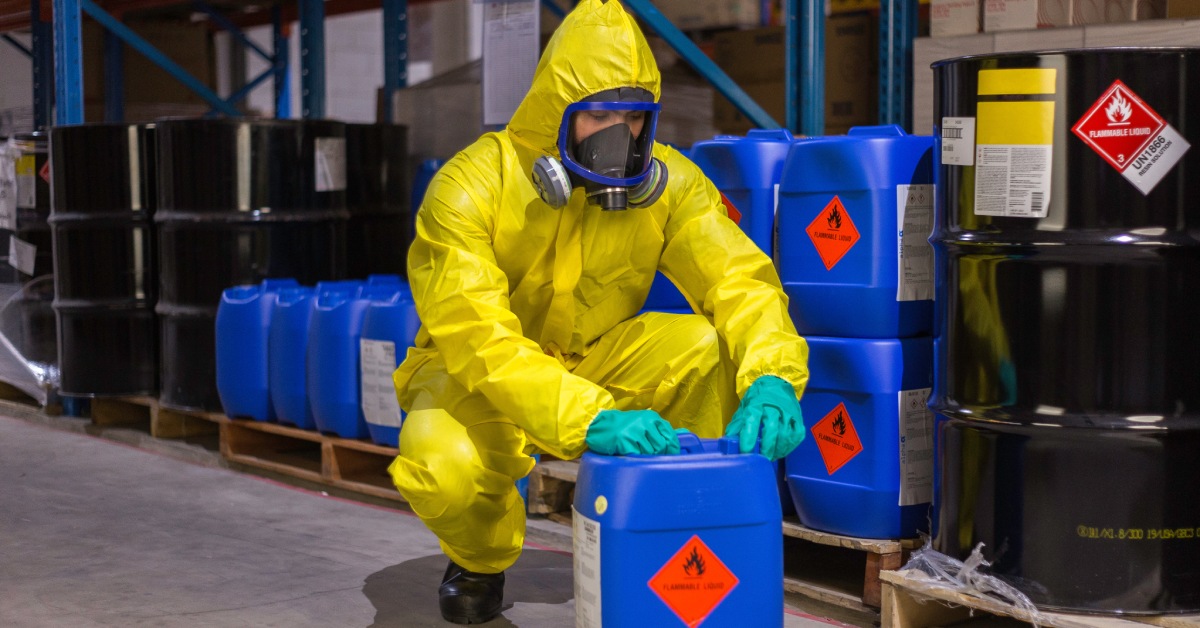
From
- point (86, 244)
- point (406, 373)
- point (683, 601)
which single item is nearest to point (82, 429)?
point (86, 244)

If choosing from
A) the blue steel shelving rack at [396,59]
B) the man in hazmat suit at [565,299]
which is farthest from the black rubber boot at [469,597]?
the blue steel shelving rack at [396,59]

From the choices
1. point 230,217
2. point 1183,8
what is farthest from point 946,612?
point 230,217

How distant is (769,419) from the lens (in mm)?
2975

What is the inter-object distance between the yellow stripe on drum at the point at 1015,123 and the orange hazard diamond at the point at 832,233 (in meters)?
0.57

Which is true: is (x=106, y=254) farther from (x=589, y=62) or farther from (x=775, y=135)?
(x=589, y=62)

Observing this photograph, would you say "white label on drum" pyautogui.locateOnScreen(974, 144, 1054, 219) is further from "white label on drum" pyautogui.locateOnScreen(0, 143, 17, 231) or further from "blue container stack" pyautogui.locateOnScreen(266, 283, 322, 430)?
"white label on drum" pyautogui.locateOnScreen(0, 143, 17, 231)

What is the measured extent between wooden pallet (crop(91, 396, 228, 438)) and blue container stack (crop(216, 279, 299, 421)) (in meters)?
0.24

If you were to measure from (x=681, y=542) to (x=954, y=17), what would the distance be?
238cm

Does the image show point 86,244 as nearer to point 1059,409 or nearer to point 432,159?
point 432,159

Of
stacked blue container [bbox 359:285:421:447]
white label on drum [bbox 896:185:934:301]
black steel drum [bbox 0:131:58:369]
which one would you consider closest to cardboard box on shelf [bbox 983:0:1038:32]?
white label on drum [bbox 896:185:934:301]

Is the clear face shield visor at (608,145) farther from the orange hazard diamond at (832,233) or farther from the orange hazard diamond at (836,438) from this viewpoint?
the orange hazard diamond at (836,438)

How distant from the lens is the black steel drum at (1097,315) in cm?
295

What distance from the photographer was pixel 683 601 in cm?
269

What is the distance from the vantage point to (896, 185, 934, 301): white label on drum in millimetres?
3582
